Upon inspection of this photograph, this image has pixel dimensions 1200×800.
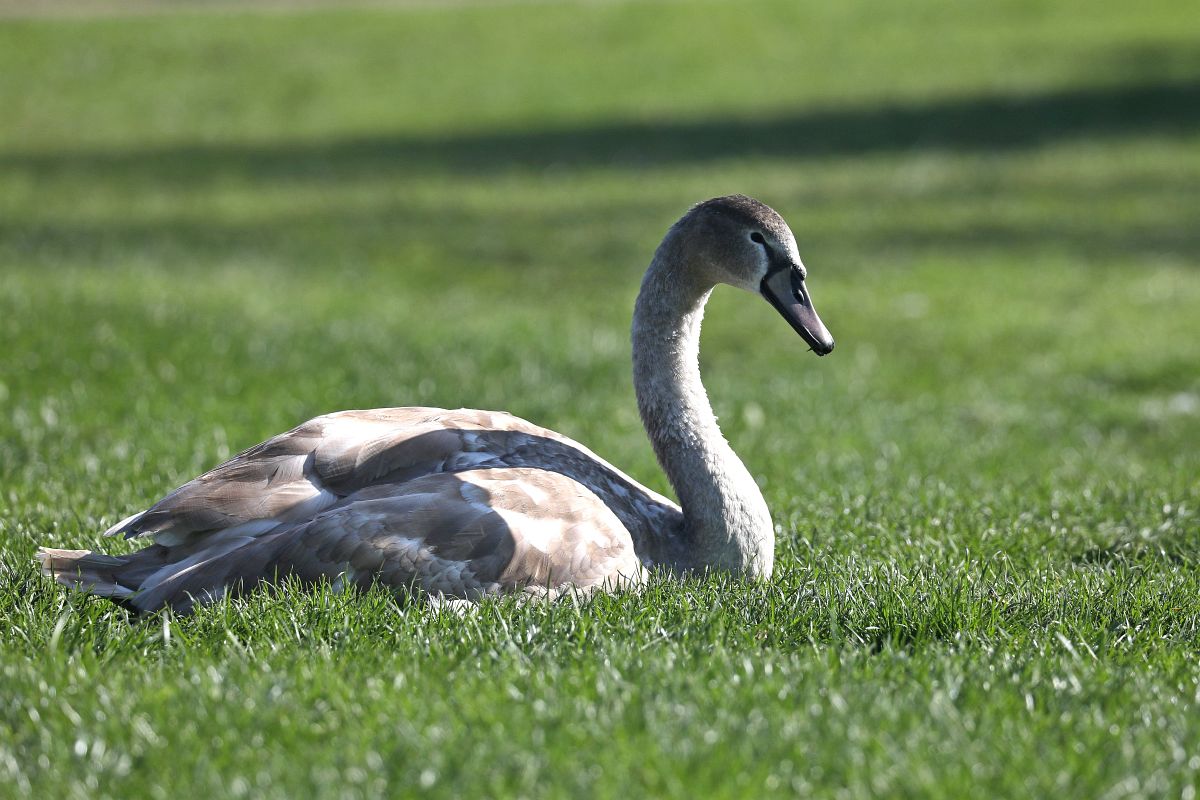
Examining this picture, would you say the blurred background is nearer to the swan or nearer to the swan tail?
the swan tail

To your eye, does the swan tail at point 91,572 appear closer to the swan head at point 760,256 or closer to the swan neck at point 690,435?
the swan neck at point 690,435

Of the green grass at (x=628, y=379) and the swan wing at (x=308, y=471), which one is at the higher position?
the swan wing at (x=308, y=471)

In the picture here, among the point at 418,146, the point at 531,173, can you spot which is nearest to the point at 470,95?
the point at 418,146

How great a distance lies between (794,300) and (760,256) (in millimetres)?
191

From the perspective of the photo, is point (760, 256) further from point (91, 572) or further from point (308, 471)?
point (91, 572)

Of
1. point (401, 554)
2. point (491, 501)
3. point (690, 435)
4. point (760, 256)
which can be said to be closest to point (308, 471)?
point (401, 554)

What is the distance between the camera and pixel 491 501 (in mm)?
4277

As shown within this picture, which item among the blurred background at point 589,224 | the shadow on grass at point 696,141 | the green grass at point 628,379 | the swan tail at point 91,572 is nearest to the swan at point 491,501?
the swan tail at point 91,572

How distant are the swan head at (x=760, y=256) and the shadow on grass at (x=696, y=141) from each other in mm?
14789

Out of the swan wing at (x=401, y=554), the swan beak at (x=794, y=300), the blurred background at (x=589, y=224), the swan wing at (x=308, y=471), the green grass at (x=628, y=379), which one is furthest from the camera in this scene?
the blurred background at (x=589, y=224)

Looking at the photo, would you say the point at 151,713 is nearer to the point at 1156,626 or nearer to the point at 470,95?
the point at 1156,626

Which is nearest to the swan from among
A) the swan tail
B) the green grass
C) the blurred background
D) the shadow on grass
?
the swan tail

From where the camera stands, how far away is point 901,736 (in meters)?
3.20

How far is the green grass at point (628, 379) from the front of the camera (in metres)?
3.21
